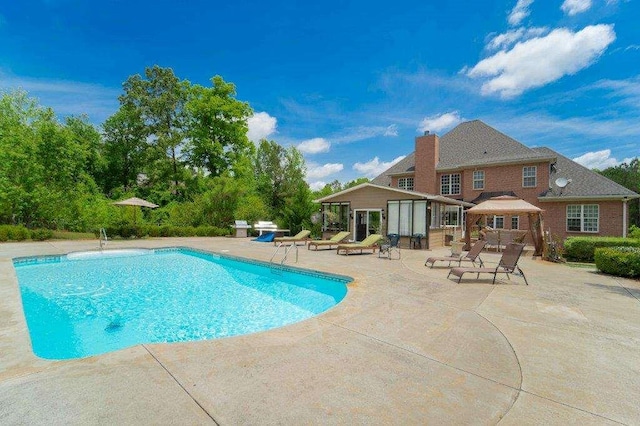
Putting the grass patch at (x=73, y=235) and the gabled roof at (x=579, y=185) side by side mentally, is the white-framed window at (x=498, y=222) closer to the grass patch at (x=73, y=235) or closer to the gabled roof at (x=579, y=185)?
the gabled roof at (x=579, y=185)

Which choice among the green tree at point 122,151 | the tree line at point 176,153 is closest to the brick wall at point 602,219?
the tree line at point 176,153

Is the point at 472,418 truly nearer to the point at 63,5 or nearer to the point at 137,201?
the point at 137,201

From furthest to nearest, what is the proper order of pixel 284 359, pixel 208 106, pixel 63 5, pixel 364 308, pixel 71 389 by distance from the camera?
pixel 208 106, pixel 63 5, pixel 364 308, pixel 284 359, pixel 71 389

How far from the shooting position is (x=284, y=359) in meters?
3.23

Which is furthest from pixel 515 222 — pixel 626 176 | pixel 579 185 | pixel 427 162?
pixel 626 176

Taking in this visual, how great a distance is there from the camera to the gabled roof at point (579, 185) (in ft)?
57.4

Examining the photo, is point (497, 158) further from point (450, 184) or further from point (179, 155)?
point (179, 155)

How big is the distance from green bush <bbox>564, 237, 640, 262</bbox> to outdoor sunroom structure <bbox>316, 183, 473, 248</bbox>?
5617 millimetres

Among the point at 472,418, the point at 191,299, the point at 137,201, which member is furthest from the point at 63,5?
the point at 472,418

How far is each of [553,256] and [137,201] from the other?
21.2 m

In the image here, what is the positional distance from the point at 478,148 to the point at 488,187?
357 cm

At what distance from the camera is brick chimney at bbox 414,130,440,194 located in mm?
23197

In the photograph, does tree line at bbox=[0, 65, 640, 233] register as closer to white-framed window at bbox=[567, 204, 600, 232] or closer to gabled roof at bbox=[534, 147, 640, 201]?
gabled roof at bbox=[534, 147, 640, 201]

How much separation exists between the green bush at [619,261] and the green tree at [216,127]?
28.3m
